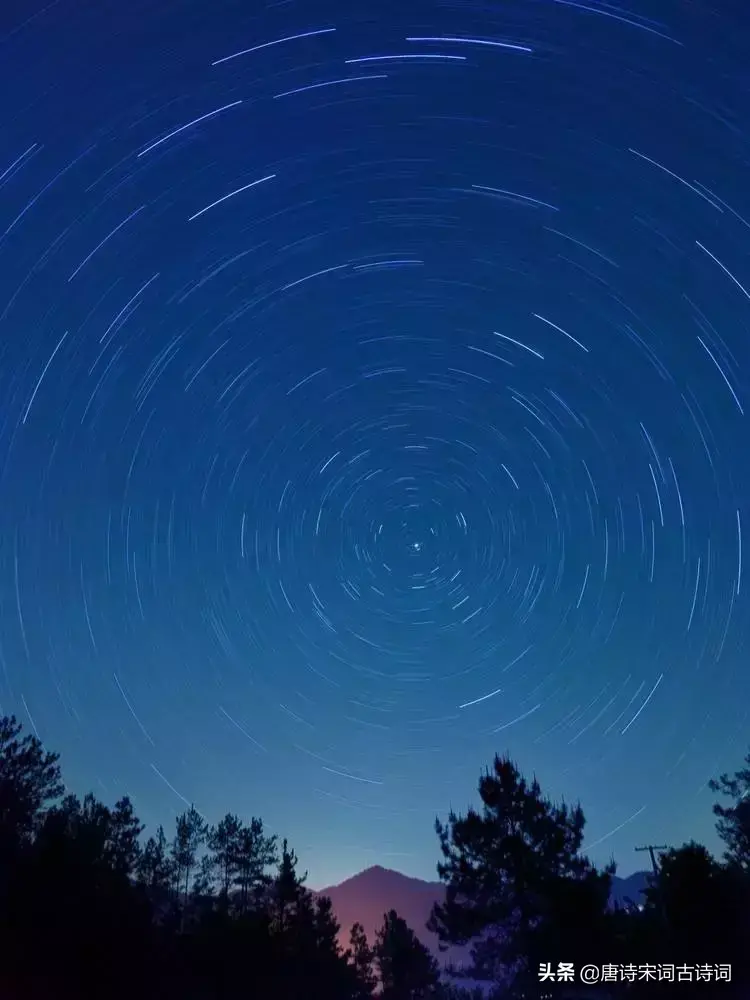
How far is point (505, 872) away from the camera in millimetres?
30281

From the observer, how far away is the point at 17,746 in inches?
1355

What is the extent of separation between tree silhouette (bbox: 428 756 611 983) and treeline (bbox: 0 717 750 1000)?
62 millimetres

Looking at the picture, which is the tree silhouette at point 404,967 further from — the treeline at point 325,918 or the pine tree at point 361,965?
the treeline at point 325,918

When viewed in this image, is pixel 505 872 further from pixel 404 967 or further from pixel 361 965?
pixel 361 965

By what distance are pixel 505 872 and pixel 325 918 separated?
21305 mm

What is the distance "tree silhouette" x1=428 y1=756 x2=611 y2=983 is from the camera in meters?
28.5

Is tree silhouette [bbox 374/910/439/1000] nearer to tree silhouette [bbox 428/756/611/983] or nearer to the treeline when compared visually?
the treeline

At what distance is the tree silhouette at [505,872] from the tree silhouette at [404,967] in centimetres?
2474

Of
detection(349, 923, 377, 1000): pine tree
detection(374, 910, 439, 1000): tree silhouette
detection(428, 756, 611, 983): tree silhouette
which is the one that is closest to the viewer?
detection(428, 756, 611, 983): tree silhouette

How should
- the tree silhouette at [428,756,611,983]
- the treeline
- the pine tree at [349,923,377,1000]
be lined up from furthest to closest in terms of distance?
1. the pine tree at [349,923,377,1000]
2. the tree silhouette at [428,756,611,983]
3. the treeline

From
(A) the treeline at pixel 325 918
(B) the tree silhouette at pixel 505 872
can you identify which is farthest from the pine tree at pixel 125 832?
(B) the tree silhouette at pixel 505 872

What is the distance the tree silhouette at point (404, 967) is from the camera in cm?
5384

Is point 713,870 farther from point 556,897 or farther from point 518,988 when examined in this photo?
point 518,988


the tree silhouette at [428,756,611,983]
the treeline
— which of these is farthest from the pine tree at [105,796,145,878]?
the tree silhouette at [428,756,611,983]
